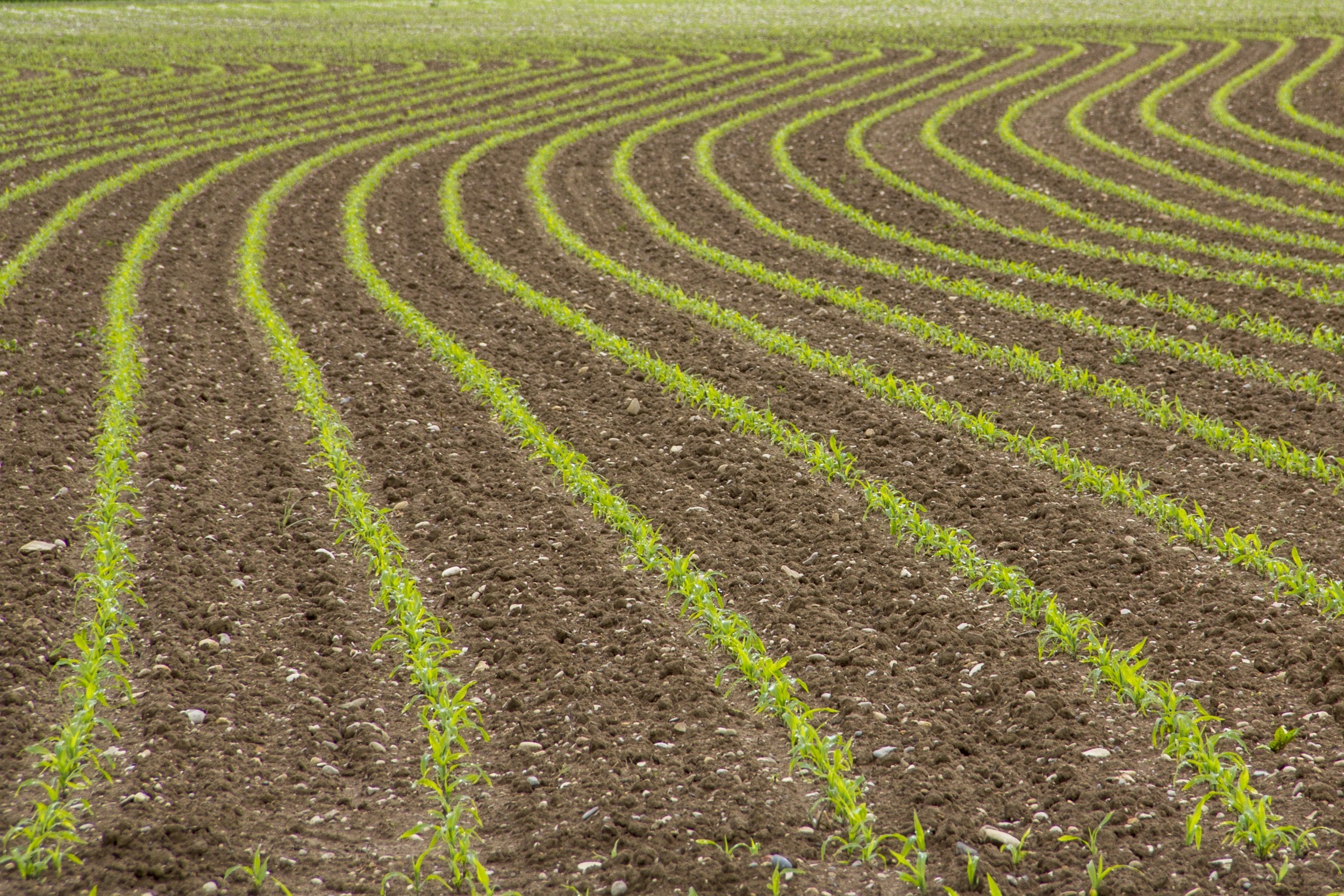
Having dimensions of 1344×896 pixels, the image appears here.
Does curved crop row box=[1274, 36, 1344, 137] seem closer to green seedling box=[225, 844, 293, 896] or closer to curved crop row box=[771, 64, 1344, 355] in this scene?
curved crop row box=[771, 64, 1344, 355]

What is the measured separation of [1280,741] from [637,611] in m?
3.44

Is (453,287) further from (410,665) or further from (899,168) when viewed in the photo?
(899,168)

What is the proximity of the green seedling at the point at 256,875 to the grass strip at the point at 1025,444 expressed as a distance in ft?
18.7

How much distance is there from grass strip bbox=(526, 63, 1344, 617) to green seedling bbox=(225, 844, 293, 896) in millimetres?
5703

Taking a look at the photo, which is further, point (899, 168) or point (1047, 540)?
point (899, 168)

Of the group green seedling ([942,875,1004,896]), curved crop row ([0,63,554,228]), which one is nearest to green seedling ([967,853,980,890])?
green seedling ([942,875,1004,896])

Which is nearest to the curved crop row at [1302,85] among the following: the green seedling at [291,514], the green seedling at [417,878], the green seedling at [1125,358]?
the green seedling at [1125,358]

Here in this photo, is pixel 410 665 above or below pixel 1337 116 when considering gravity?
below

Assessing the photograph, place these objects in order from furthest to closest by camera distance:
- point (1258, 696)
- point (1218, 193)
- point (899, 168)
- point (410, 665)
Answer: point (899, 168) < point (1218, 193) < point (410, 665) < point (1258, 696)

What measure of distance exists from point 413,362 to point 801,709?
6.61 meters

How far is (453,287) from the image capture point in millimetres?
13078

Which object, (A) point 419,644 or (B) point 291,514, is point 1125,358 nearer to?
(A) point 419,644

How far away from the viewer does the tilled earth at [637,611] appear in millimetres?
4527

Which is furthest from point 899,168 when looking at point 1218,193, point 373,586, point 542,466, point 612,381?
point 373,586
